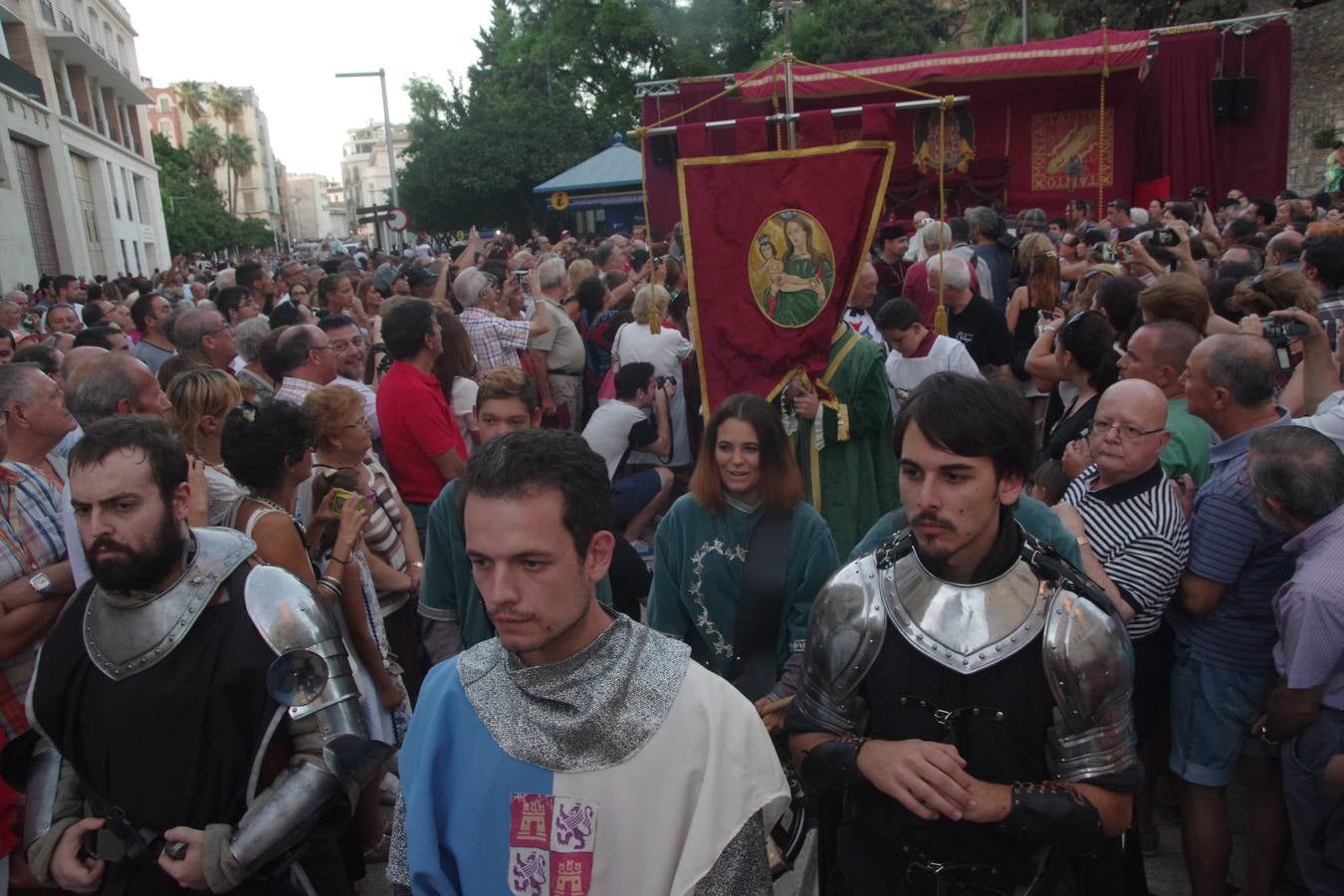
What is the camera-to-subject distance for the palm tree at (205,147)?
266ft

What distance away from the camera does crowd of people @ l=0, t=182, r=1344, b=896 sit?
5.49 ft

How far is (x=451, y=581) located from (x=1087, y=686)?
218 centimetres

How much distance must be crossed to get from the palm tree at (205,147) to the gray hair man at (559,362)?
276ft

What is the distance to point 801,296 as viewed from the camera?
4.53 m

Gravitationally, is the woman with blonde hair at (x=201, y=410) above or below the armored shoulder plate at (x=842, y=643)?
above

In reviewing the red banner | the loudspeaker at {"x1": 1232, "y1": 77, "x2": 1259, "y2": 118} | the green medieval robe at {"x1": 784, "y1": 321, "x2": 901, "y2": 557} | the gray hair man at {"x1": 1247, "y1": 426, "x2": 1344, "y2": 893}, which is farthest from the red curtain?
the gray hair man at {"x1": 1247, "y1": 426, "x2": 1344, "y2": 893}

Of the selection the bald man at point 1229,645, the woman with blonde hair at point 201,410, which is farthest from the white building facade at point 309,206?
the bald man at point 1229,645

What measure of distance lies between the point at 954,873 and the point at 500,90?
1788 inches

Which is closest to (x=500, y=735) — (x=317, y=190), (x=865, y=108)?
(x=865, y=108)

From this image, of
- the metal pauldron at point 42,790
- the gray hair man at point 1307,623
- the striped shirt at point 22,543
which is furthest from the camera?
the striped shirt at point 22,543

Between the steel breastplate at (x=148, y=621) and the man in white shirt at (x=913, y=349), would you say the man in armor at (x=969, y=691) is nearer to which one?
A: the steel breastplate at (x=148, y=621)

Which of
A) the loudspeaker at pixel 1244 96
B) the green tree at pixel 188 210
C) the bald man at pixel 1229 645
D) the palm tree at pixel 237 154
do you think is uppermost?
the palm tree at pixel 237 154

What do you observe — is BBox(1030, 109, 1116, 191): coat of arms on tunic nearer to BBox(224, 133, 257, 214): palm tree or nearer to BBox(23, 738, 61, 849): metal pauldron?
BBox(23, 738, 61, 849): metal pauldron

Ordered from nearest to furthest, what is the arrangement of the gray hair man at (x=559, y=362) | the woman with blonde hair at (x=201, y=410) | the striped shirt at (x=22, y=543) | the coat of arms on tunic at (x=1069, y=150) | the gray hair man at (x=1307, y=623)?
the gray hair man at (x=1307, y=623)
the striped shirt at (x=22, y=543)
the woman with blonde hair at (x=201, y=410)
the gray hair man at (x=559, y=362)
the coat of arms on tunic at (x=1069, y=150)
